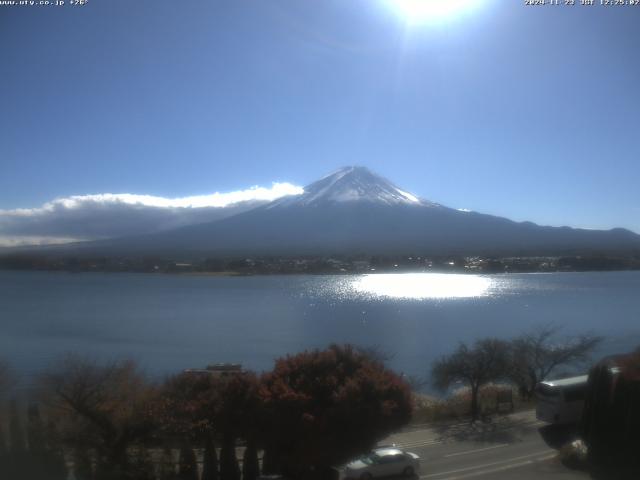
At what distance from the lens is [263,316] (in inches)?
864

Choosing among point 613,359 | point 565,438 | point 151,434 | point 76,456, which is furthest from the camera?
point 565,438

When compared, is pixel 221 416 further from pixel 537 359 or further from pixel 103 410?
pixel 537 359

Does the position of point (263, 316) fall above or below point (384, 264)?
below

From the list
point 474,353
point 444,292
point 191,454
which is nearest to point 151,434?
point 191,454

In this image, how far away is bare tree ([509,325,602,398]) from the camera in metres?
11.4

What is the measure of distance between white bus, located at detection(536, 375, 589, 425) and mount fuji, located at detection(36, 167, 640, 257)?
3282cm

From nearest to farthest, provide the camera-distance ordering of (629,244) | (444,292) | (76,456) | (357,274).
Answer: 1. (76,456)
2. (444,292)
3. (357,274)
4. (629,244)

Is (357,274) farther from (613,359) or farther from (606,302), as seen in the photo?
(613,359)

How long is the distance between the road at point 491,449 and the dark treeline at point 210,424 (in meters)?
0.88

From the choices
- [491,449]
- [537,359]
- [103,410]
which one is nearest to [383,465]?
[491,449]

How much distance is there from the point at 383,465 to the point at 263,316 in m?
16.6

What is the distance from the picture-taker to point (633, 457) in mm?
5320

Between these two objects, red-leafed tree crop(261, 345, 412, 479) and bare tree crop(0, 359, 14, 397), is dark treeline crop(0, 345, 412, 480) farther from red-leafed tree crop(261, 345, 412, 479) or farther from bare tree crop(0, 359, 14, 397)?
bare tree crop(0, 359, 14, 397)

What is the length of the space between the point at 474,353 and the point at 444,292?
25178 mm
